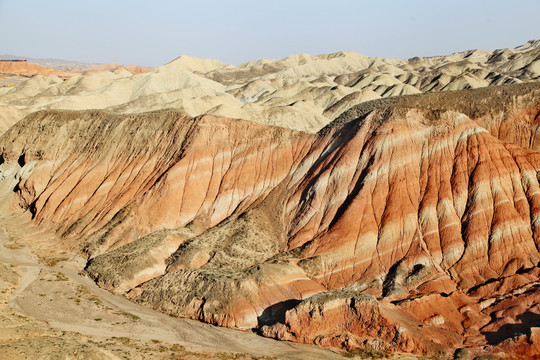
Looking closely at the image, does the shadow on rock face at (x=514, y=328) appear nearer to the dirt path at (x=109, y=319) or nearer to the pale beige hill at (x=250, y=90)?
the dirt path at (x=109, y=319)

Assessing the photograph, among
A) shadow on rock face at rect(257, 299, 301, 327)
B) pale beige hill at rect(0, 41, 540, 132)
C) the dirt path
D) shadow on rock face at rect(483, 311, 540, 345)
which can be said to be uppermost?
pale beige hill at rect(0, 41, 540, 132)

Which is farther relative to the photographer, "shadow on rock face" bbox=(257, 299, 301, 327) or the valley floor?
"shadow on rock face" bbox=(257, 299, 301, 327)

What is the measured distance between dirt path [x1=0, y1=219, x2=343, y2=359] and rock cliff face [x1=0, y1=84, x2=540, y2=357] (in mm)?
1243

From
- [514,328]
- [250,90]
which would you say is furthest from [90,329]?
[250,90]

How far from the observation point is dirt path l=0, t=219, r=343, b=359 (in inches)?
1401

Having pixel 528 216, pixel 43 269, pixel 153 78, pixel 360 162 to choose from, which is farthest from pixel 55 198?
pixel 153 78

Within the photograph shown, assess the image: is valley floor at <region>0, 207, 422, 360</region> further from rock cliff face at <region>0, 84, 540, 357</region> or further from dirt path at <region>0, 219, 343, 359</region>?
rock cliff face at <region>0, 84, 540, 357</region>

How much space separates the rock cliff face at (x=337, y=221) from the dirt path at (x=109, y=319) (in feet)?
4.08

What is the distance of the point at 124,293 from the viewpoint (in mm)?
45188

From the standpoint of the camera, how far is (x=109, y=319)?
129 ft

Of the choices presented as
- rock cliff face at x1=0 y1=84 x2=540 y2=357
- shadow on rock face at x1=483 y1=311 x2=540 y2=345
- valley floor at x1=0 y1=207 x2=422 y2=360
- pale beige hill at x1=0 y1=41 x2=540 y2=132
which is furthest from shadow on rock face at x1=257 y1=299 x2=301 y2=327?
pale beige hill at x1=0 y1=41 x2=540 y2=132

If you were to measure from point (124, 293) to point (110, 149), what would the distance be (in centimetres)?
2536

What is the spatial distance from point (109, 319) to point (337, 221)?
20347 mm

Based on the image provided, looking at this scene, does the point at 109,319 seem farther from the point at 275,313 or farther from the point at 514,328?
the point at 514,328
